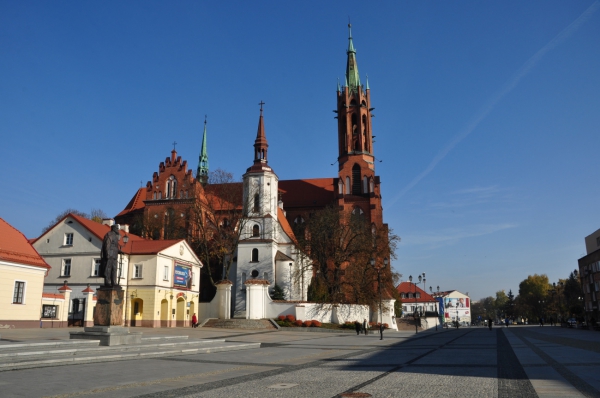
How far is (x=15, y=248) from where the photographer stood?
97.6 feet

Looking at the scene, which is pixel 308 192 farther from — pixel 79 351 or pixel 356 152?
pixel 79 351

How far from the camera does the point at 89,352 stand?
48.5 ft

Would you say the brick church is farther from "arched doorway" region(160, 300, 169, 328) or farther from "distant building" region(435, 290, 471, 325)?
"distant building" region(435, 290, 471, 325)

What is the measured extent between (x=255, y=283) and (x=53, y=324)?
55.1ft

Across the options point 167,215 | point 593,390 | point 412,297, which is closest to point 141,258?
point 167,215

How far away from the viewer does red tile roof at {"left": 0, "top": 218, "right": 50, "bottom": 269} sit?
28673 millimetres

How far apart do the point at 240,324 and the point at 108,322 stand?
22856mm

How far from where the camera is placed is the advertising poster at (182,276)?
4278 centimetres

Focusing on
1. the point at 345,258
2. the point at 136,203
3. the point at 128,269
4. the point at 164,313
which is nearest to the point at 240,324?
the point at 164,313

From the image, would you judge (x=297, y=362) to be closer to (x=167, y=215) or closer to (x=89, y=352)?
(x=89, y=352)

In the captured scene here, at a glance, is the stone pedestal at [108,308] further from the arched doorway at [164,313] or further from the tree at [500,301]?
the tree at [500,301]

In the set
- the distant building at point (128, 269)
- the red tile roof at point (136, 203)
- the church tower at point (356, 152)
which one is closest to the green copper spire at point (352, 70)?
the church tower at point (356, 152)

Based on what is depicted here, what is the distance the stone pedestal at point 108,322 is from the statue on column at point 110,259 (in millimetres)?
421

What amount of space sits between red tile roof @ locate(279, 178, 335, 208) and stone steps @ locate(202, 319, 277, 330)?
3372 cm
